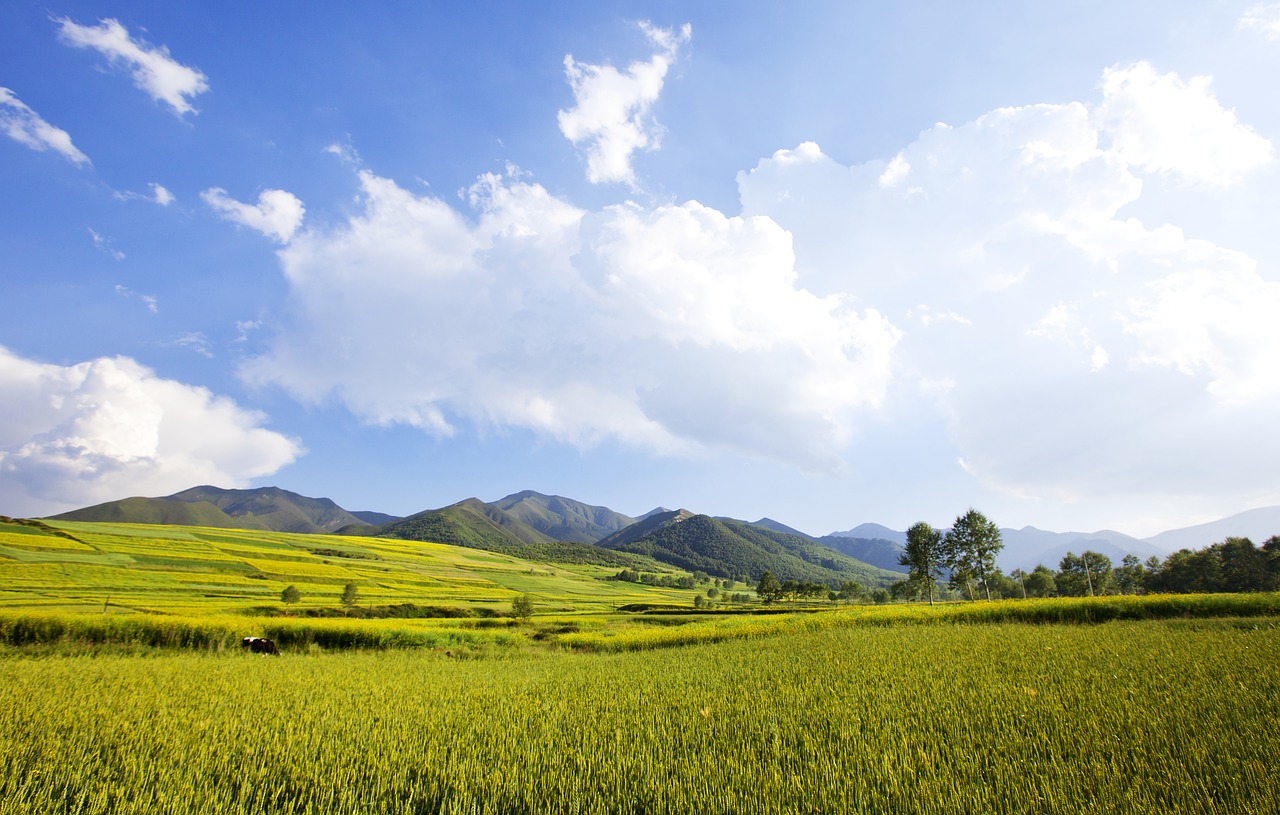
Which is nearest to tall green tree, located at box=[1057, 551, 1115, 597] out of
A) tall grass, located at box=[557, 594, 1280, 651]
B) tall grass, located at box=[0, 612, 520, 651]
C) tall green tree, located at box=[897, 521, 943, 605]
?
tall green tree, located at box=[897, 521, 943, 605]

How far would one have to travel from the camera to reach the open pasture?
14.9ft

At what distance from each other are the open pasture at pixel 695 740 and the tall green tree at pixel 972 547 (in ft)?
194

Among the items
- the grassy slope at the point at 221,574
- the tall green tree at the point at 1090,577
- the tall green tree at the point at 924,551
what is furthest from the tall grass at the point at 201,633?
the tall green tree at the point at 1090,577

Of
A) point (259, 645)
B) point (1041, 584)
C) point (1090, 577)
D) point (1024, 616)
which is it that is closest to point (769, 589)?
point (1041, 584)

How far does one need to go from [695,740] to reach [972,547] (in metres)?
72.6

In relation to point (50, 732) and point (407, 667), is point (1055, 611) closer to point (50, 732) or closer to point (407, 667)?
point (407, 667)

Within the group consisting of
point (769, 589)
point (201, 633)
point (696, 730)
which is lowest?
point (769, 589)

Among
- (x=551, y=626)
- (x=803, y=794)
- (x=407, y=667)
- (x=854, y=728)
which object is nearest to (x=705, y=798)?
(x=803, y=794)

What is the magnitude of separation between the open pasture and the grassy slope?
39.5 m

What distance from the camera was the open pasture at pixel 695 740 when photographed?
4531mm

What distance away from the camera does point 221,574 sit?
2534 inches

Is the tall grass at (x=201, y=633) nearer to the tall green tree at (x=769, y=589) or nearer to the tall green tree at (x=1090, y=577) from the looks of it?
the tall green tree at (x=769, y=589)

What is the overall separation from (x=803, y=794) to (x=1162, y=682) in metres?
8.80

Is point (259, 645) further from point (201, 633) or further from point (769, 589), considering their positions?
point (769, 589)
